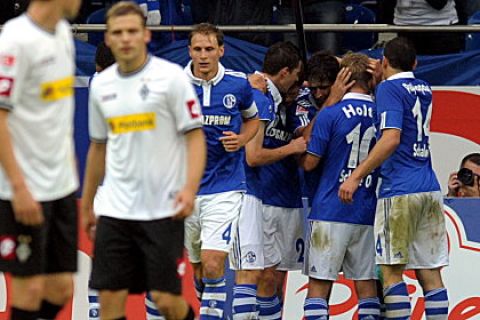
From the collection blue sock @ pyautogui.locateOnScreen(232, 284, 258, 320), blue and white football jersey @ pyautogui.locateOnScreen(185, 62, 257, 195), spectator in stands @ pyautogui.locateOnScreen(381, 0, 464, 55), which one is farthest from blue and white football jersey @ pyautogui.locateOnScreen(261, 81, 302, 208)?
spectator in stands @ pyautogui.locateOnScreen(381, 0, 464, 55)

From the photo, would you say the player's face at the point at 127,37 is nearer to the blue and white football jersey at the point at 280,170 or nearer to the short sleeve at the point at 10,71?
the short sleeve at the point at 10,71

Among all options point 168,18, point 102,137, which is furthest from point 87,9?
point 102,137

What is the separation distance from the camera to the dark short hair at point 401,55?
34.5 feet

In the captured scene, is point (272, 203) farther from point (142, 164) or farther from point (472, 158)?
point (142, 164)

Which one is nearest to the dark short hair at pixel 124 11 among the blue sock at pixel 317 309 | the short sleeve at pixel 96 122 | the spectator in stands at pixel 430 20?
the short sleeve at pixel 96 122

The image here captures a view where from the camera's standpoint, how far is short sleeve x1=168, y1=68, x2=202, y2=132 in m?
8.29

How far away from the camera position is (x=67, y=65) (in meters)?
8.05

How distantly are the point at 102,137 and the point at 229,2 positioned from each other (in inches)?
179

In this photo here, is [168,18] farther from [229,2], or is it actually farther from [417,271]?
[417,271]

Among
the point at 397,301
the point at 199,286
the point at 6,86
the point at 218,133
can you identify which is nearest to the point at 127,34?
the point at 6,86

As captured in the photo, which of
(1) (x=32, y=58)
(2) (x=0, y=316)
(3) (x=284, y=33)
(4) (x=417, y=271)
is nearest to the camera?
(1) (x=32, y=58)

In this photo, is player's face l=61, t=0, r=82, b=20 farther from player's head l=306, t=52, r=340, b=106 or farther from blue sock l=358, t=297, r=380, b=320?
blue sock l=358, t=297, r=380, b=320

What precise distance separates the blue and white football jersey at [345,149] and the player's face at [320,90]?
270 millimetres

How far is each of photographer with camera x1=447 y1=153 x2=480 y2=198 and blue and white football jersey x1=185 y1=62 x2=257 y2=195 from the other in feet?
7.08
